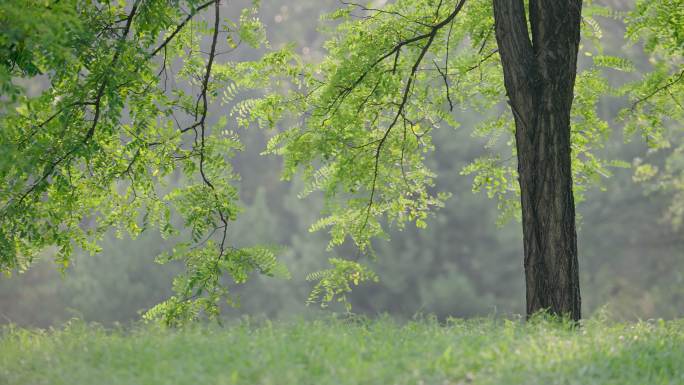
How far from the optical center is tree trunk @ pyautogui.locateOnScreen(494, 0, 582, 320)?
27.5 feet

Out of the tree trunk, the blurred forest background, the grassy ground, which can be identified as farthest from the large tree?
the blurred forest background

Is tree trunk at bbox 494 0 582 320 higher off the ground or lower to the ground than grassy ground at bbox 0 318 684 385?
higher

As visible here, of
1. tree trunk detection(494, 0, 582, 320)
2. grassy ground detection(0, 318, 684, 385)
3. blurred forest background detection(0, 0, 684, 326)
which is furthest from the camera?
blurred forest background detection(0, 0, 684, 326)

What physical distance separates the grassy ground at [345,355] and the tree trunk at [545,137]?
1.30 metres

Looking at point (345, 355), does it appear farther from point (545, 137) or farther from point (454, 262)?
point (454, 262)

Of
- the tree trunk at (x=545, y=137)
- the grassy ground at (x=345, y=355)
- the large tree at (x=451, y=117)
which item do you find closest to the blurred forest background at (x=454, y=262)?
the large tree at (x=451, y=117)

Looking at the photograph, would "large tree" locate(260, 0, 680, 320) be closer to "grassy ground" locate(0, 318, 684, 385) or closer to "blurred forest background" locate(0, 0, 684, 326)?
"grassy ground" locate(0, 318, 684, 385)

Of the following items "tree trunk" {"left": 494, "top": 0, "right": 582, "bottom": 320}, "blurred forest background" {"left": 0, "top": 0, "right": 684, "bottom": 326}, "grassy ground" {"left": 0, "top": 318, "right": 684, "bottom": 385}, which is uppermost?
"blurred forest background" {"left": 0, "top": 0, "right": 684, "bottom": 326}

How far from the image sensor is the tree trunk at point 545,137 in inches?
330

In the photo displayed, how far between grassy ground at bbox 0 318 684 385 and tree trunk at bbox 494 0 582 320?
4.25 feet

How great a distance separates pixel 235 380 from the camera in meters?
5.18

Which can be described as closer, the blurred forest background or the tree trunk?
the tree trunk

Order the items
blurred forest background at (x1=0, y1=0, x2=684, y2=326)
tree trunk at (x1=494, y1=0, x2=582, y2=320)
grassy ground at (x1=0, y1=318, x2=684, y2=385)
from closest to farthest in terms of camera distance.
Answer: grassy ground at (x1=0, y1=318, x2=684, y2=385), tree trunk at (x1=494, y1=0, x2=582, y2=320), blurred forest background at (x1=0, y1=0, x2=684, y2=326)

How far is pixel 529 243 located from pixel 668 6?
3233 millimetres
